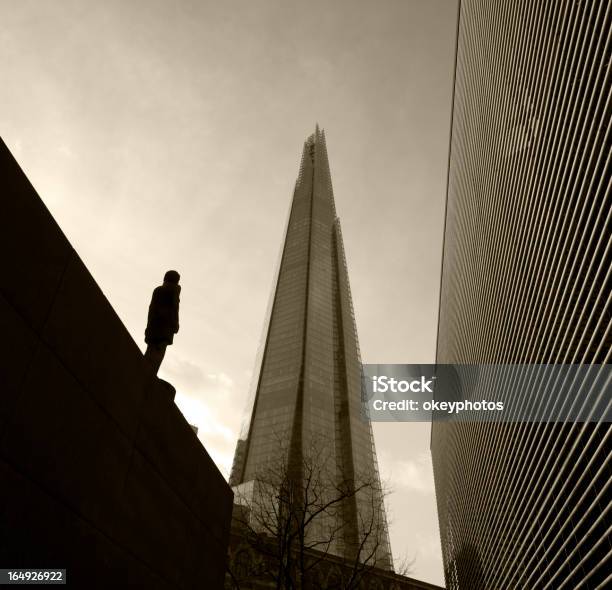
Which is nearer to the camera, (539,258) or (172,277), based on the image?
(172,277)

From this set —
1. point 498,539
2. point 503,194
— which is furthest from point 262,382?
point 503,194

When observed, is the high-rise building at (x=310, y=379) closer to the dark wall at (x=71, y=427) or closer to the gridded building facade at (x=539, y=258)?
the gridded building facade at (x=539, y=258)

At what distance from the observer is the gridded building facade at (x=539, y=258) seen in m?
27.1

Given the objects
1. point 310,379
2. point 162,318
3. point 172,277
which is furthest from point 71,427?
point 310,379

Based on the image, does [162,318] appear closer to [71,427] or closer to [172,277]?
[172,277]

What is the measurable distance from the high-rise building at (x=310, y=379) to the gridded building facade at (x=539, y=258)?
38086 millimetres

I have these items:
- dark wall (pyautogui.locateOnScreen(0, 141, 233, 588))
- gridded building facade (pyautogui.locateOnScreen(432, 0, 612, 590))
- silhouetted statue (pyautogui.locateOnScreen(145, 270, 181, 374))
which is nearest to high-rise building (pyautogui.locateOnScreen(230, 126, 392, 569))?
gridded building facade (pyautogui.locateOnScreen(432, 0, 612, 590))

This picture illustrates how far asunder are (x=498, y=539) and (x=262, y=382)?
71215mm

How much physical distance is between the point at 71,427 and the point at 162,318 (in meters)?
4.20

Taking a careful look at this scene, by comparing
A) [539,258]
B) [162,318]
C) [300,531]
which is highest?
[539,258]

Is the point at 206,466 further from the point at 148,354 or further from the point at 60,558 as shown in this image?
the point at 60,558

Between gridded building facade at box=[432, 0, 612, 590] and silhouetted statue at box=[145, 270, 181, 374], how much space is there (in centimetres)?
2309

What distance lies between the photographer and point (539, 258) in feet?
124

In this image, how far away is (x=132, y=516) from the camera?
7.34m
